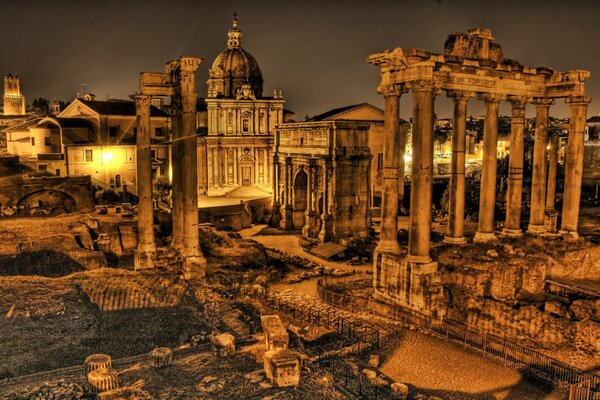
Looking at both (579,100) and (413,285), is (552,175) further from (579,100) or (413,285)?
(413,285)

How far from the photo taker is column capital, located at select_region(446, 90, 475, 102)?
868 inches

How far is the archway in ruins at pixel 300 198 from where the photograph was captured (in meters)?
42.8

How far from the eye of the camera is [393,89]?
20.8m

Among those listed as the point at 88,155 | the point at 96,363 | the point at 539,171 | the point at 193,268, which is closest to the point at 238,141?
the point at 88,155

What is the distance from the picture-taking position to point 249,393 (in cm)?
1331

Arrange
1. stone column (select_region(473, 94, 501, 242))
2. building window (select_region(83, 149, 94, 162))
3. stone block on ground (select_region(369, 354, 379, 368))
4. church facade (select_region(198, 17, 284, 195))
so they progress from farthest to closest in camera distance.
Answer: church facade (select_region(198, 17, 284, 195))
building window (select_region(83, 149, 94, 162))
stone column (select_region(473, 94, 501, 242))
stone block on ground (select_region(369, 354, 379, 368))

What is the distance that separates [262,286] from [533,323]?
36.3 feet

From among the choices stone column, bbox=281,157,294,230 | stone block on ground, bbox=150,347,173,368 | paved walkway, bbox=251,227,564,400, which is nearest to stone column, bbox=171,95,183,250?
stone block on ground, bbox=150,347,173,368

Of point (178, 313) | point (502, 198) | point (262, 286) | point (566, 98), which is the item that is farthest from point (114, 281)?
point (502, 198)

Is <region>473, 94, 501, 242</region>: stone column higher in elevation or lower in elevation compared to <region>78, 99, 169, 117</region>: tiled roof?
lower

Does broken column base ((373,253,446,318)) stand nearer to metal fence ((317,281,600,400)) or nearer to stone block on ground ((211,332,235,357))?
metal fence ((317,281,600,400))

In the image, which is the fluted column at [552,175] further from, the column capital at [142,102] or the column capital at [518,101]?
the column capital at [142,102]

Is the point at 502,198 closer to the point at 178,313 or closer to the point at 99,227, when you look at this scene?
the point at 99,227

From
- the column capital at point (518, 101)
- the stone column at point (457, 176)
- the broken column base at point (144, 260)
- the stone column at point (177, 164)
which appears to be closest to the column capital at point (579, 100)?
the column capital at point (518, 101)
